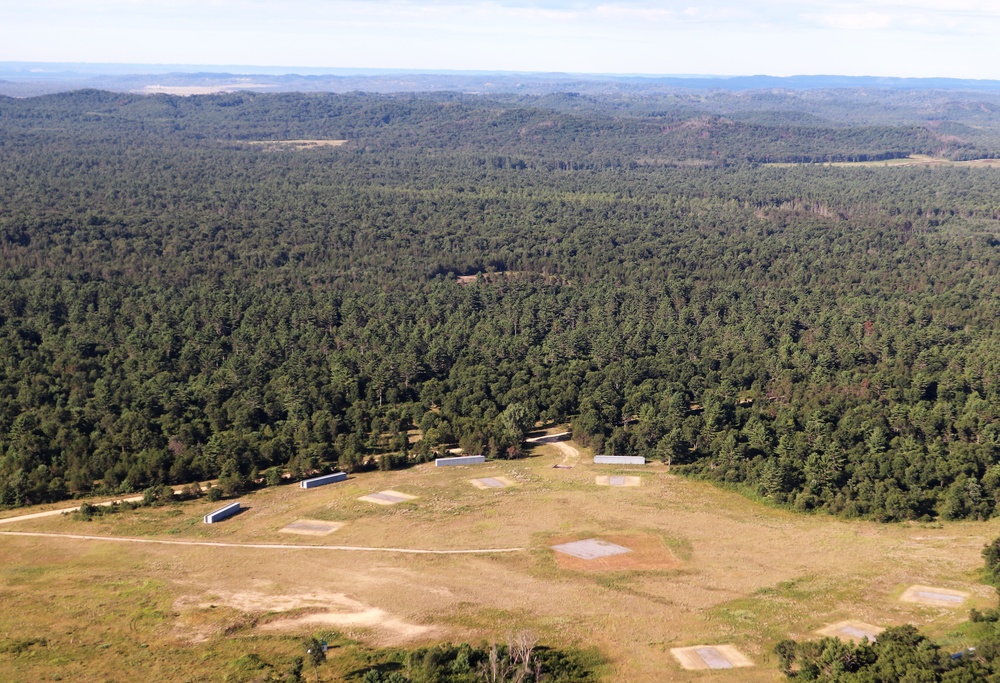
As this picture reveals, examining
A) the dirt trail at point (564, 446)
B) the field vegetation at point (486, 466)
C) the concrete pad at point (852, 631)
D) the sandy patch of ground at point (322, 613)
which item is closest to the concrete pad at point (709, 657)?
the field vegetation at point (486, 466)

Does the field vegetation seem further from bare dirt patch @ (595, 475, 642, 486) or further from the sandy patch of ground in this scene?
bare dirt patch @ (595, 475, 642, 486)

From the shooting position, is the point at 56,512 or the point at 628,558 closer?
the point at 628,558

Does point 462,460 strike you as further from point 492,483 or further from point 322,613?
point 322,613

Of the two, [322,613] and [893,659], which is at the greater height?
[893,659]

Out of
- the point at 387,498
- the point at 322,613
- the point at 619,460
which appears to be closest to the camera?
the point at 322,613

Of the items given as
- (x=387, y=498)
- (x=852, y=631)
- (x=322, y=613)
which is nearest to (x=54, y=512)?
(x=387, y=498)

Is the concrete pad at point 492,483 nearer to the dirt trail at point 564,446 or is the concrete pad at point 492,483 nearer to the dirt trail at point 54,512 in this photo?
the dirt trail at point 564,446

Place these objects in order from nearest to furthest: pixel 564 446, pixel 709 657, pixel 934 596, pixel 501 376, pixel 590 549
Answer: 1. pixel 709 657
2. pixel 934 596
3. pixel 590 549
4. pixel 564 446
5. pixel 501 376
